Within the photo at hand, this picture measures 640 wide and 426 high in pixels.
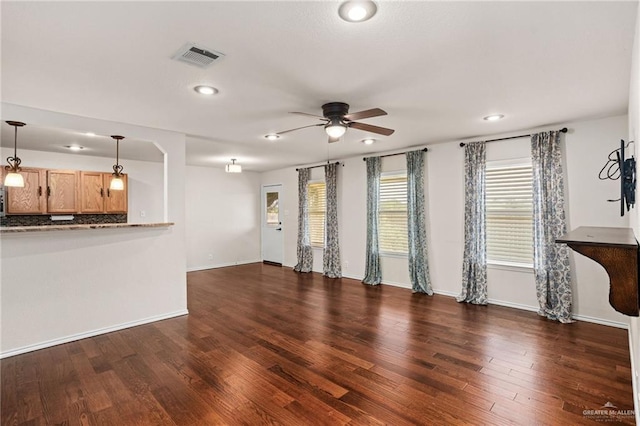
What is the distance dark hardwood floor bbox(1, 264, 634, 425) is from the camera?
7.27ft

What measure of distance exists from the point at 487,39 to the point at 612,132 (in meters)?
3.03

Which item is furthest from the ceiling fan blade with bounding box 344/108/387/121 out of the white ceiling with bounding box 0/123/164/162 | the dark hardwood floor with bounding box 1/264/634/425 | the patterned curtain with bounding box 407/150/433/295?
the white ceiling with bounding box 0/123/164/162

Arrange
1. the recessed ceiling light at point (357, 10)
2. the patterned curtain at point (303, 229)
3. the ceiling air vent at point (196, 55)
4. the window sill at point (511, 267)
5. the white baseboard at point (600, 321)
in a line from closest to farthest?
the recessed ceiling light at point (357, 10) → the ceiling air vent at point (196, 55) → the white baseboard at point (600, 321) → the window sill at point (511, 267) → the patterned curtain at point (303, 229)

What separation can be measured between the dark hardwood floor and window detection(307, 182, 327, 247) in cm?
298

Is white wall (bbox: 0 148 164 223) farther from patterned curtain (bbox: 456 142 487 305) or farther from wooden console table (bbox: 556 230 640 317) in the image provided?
wooden console table (bbox: 556 230 640 317)

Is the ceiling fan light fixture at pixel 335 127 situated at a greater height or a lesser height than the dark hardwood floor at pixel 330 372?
greater

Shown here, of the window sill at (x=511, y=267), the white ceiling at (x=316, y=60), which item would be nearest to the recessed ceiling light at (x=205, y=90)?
the white ceiling at (x=316, y=60)

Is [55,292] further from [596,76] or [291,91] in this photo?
[596,76]

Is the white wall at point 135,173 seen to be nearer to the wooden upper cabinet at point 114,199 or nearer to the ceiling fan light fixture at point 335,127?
the wooden upper cabinet at point 114,199

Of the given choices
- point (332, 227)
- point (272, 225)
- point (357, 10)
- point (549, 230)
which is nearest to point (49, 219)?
point (272, 225)

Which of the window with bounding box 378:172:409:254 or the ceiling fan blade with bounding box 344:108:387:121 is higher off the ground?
the ceiling fan blade with bounding box 344:108:387:121

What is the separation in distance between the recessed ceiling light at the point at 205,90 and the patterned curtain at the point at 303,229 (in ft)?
14.7

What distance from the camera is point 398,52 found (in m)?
2.20

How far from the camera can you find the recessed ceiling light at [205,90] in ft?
9.18
